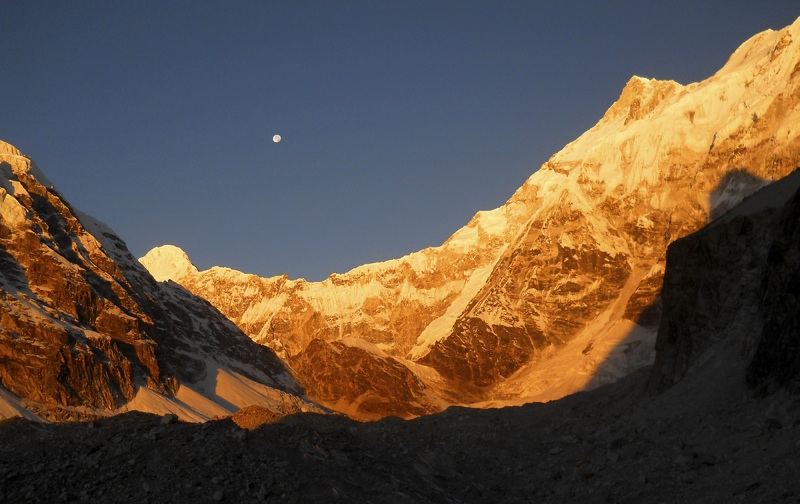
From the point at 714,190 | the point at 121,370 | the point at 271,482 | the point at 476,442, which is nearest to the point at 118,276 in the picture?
the point at 121,370

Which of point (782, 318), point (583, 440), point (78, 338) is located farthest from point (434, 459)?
point (78, 338)

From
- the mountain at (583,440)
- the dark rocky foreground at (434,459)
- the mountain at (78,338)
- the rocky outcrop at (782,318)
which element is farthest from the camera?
the mountain at (78,338)

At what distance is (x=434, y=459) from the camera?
115ft

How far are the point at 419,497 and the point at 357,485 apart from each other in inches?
87.9

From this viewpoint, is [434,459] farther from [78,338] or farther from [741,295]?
[78,338]

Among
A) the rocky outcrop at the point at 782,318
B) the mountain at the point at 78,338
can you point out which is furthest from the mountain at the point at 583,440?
the mountain at the point at 78,338

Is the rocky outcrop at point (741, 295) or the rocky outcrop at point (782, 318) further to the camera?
the rocky outcrop at point (741, 295)

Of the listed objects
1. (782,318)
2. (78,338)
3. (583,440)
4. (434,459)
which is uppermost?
(78,338)

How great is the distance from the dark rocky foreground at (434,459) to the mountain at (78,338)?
96609 millimetres

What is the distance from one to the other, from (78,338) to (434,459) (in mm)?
122695

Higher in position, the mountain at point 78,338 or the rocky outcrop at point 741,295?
the mountain at point 78,338

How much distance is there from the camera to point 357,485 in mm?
26578

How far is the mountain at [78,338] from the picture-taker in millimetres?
133000

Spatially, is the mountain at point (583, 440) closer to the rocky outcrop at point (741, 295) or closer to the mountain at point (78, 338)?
the rocky outcrop at point (741, 295)
